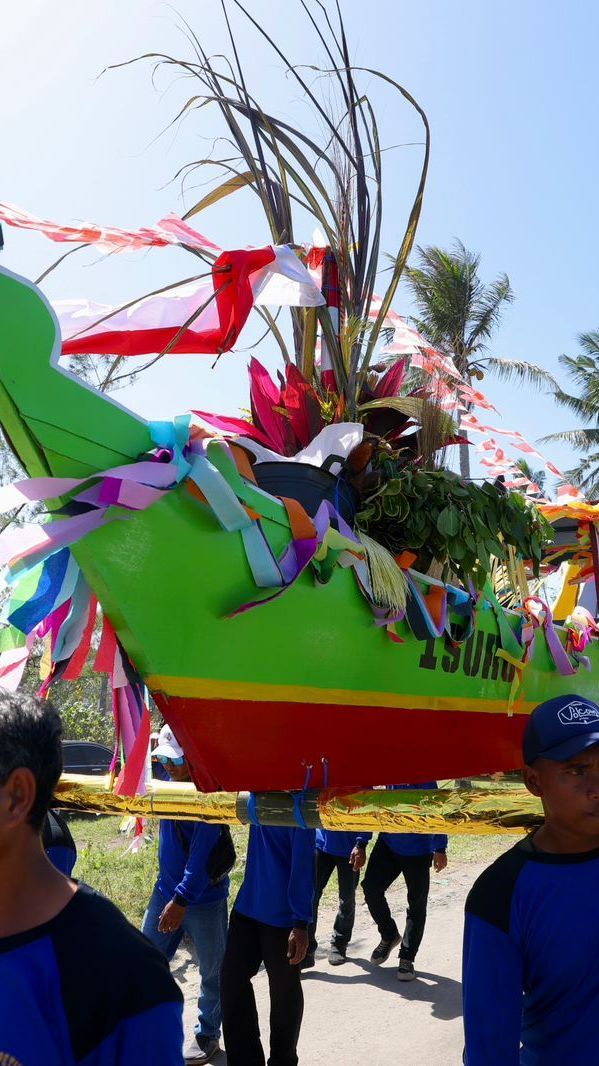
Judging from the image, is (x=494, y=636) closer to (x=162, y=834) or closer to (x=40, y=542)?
(x=162, y=834)

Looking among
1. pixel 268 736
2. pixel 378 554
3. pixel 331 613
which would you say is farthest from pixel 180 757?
pixel 378 554

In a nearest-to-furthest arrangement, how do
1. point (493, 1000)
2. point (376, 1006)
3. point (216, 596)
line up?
1. point (493, 1000)
2. point (216, 596)
3. point (376, 1006)

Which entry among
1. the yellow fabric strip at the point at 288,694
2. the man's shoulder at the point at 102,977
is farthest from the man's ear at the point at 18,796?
the yellow fabric strip at the point at 288,694

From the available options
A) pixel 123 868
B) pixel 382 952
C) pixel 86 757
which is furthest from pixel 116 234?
pixel 86 757

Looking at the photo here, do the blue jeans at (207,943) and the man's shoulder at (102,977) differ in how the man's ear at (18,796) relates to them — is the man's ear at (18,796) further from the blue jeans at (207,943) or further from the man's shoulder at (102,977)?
the blue jeans at (207,943)

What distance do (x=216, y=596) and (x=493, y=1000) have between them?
5.45 ft

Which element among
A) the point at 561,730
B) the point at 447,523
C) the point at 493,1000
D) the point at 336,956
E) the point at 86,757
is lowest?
the point at 86,757

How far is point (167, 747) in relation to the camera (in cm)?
390

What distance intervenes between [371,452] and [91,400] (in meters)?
1.48

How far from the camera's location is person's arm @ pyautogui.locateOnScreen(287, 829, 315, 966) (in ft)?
11.1

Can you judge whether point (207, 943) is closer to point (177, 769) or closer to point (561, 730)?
point (177, 769)

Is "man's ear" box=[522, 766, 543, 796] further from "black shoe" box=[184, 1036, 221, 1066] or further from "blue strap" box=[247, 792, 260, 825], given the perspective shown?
"black shoe" box=[184, 1036, 221, 1066]

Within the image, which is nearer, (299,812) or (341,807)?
(341,807)

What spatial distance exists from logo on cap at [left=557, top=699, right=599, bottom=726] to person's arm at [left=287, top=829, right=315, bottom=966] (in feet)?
5.53
